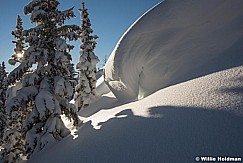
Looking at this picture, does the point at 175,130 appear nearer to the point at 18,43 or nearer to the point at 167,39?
the point at 167,39

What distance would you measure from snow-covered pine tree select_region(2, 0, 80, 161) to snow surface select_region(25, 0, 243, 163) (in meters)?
0.89

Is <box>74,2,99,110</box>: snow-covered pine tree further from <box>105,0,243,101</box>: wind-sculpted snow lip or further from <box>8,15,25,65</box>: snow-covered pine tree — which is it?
<box>105,0,243,101</box>: wind-sculpted snow lip

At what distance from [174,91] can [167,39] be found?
5207mm

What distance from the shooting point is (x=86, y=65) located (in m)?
20.9

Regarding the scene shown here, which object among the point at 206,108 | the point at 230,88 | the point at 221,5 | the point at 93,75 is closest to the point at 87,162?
the point at 206,108

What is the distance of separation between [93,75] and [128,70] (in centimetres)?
1058

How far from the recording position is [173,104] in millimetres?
6664

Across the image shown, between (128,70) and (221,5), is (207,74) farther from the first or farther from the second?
(221,5)

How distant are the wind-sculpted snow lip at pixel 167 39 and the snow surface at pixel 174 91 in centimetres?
5

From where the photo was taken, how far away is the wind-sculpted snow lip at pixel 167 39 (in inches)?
423

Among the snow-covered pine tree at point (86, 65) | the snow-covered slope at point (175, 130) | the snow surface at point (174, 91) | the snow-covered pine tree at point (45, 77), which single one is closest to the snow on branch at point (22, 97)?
the snow-covered pine tree at point (45, 77)

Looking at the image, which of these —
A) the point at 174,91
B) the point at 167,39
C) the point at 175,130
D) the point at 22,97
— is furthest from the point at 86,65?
the point at 175,130

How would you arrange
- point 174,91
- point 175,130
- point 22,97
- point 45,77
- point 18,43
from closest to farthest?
point 175,130, point 174,91, point 22,97, point 45,77, point 18,43

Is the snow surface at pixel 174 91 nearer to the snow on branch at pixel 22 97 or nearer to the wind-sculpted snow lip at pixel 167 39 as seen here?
the wind-sculpted snow lip at pixel 167 39
